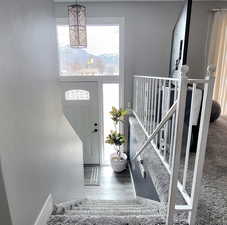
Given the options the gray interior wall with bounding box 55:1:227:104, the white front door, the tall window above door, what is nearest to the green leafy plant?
the white front door

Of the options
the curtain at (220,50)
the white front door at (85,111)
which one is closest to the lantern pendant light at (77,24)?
the white front door at (85,111)

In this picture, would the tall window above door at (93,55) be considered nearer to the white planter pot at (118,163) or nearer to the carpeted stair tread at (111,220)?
the white planter pot at (118,163)

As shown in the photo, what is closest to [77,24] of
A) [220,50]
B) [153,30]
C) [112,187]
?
[153,30]

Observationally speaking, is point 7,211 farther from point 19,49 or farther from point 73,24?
point 73,24

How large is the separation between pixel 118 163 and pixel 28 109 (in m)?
3.32

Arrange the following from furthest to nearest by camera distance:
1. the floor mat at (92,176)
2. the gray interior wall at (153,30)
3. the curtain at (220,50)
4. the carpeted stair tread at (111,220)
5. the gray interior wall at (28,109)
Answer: the floor mat at (92,176) < the gray interior wall at (153,30) < the curtain at (220,50) < the carpeted stair tread at (111,220) < the gray interior wall at (28,109)

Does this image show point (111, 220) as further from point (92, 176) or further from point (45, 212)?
point (92, 176)

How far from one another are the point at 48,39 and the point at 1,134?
108cm

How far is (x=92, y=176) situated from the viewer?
429 centimetres

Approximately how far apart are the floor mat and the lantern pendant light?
10.1 ft

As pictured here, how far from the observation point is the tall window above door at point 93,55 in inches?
155

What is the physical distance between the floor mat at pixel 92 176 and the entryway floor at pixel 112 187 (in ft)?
0.32

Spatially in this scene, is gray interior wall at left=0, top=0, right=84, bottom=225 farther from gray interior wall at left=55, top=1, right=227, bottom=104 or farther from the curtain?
the curtain

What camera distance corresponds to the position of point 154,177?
5.62 ft
